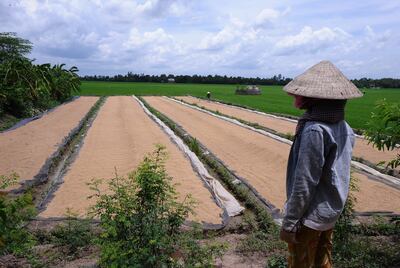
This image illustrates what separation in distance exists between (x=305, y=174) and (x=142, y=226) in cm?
146

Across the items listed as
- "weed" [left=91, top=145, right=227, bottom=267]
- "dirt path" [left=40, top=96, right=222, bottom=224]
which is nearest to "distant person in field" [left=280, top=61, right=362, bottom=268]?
"weed" [left=91, top=145, right=227, bottom=267]

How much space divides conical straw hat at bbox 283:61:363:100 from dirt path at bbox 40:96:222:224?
2.75 meters

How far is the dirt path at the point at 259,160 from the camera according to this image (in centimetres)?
624

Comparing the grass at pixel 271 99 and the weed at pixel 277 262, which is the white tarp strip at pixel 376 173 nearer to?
the grass at pixel 271 99

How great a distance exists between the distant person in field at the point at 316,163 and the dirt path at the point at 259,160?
3.51m

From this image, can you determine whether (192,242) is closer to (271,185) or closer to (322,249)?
(322,249)

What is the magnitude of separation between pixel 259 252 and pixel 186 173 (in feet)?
11.8

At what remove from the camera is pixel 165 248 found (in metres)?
3.09

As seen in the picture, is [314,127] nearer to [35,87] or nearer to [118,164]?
[118,164]

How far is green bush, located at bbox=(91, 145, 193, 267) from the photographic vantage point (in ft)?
9.53

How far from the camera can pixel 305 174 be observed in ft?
7.29

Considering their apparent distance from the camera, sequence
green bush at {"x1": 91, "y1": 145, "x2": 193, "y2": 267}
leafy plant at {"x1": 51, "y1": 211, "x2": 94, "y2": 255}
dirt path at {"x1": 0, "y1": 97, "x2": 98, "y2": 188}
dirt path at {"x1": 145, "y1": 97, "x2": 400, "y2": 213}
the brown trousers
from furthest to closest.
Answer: dirt path at {"x1": 0, "y1": 97, "x2": 98, "y2": 188}, dirt path at {"x1": 145, "y1": 97, "x2": 400, "y2": 213}, leafy plant at {"x1": 51, "y1": 211, "x2": 94, "y2": 255}, green bush at {"x1": 91, "y1": 145, "x2": 193, "y2": 267}, the brown trousers

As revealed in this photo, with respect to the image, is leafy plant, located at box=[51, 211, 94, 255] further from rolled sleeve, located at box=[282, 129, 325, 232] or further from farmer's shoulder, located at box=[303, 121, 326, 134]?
farmer's shoulder, located at box=[303, 121, 326, 134]

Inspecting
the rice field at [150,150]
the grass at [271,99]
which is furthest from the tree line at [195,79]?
the rice field at [150,150]
